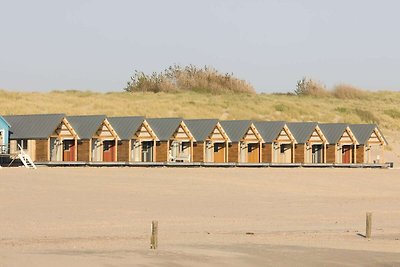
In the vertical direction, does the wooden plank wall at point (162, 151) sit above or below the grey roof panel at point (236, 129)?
below

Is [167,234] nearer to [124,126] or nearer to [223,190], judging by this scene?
[223,190]

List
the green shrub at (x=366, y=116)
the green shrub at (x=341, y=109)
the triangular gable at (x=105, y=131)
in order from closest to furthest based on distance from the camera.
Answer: the triangular gable at (x=105, y=131) < the green shrub at (x=366, y=116) < the green shrub at (x=341, y=109)

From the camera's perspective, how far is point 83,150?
70.2 metres

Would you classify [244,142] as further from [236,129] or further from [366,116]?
[366,116]

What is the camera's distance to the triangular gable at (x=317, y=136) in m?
81.4

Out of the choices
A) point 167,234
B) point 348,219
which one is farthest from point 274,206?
point 167,234

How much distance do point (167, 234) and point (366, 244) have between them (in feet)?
18.0

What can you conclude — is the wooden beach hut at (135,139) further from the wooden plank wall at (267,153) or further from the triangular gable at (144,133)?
the wooden plank wall at (267,153)

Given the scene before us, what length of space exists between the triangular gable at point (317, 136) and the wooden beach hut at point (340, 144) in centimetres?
118

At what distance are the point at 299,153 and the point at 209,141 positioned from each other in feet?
28.3

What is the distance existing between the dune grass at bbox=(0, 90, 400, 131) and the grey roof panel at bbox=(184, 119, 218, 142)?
3786 cm

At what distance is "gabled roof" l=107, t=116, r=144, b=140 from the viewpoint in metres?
72.5

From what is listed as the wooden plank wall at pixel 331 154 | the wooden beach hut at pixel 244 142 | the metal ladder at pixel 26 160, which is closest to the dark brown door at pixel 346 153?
the wooden plank wall at pixel 331 154

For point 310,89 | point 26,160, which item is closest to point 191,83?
point 310,89
